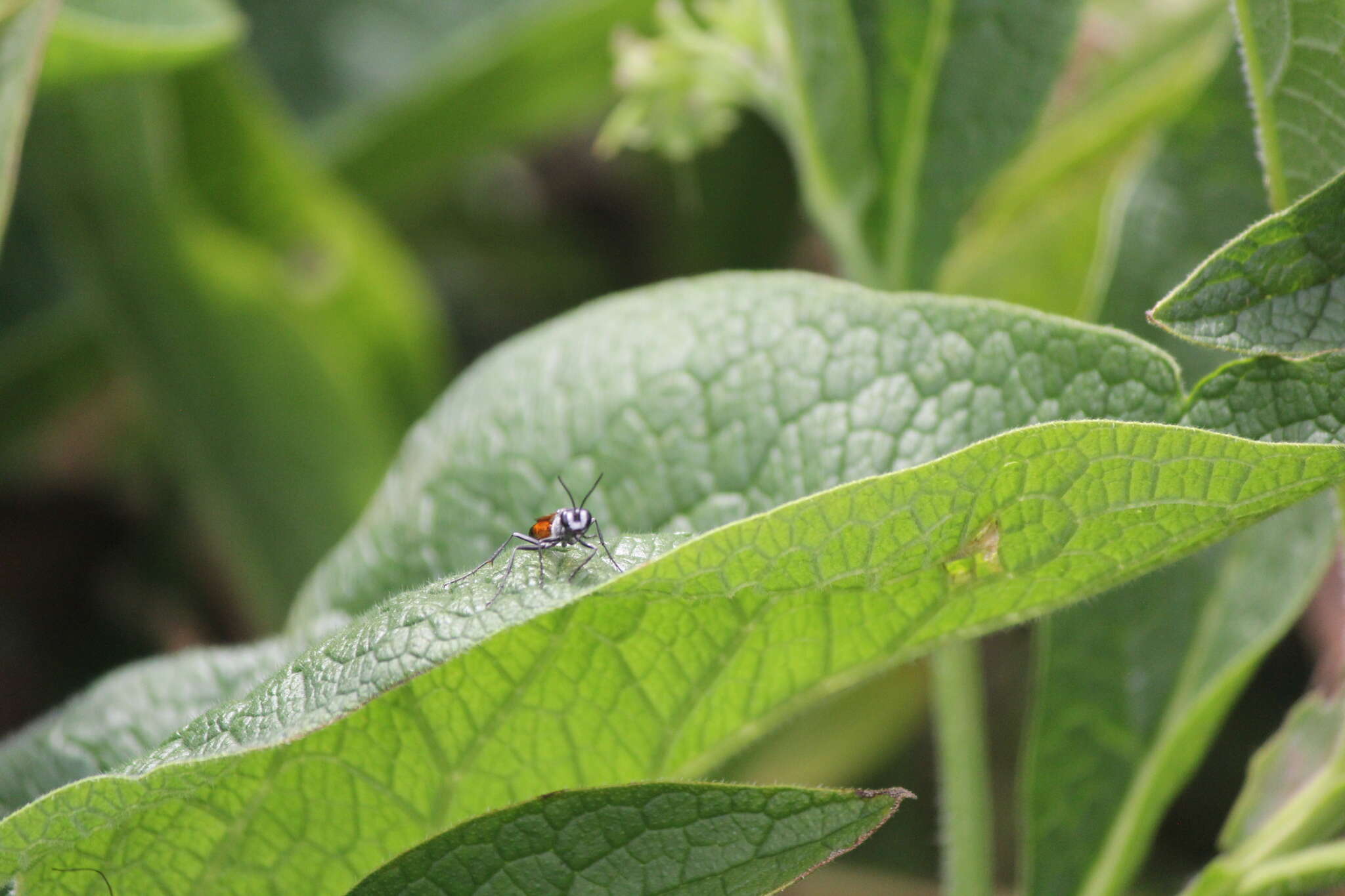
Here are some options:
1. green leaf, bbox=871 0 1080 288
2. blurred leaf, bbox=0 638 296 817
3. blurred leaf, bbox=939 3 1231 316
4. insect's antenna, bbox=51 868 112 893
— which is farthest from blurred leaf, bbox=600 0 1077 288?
insect's antenna, bbox=51 868 112 893

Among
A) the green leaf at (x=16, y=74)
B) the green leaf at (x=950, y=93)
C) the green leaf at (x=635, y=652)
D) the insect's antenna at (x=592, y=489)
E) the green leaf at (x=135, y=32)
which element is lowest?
the green leaf at (x=635, y=652)

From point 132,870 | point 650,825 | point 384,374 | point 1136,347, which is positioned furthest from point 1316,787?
point 384,374

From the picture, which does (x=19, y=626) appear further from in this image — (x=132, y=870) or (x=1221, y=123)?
(x=1221, y=123)

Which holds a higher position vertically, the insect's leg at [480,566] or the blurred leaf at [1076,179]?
the blurred leaf at [1076,179]

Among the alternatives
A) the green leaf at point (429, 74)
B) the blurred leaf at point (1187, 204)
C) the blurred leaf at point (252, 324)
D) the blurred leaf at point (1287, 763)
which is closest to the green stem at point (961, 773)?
the blurred leaf at point (1287, 763)

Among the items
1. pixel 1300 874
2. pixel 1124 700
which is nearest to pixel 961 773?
pixel 1124 700

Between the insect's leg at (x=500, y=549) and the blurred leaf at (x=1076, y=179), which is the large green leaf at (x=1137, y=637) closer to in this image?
the blurred leaf at (x=1076, y=179)
